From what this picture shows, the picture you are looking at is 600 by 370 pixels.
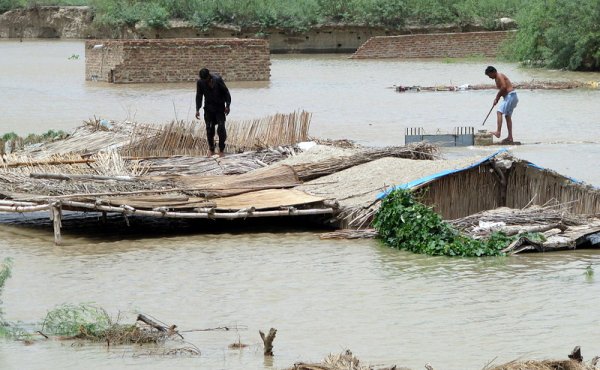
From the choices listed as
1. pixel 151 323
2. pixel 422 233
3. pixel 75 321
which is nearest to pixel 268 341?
pixel 151 323

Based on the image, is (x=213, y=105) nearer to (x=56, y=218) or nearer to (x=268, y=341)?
(x=56, y=218)

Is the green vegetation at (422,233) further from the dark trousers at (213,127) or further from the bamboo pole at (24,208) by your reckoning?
the dark trousers at (213,127)

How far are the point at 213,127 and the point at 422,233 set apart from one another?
4.47 meters

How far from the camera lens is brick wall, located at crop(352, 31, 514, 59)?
44.2m

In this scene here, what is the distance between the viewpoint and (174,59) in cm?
3234

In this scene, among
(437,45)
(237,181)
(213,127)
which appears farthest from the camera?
(437,45)

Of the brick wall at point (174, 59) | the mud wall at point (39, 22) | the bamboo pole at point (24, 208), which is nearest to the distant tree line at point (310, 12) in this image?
the mud wall at point (39, 22)

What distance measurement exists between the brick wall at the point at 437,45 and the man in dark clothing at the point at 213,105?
29.4m

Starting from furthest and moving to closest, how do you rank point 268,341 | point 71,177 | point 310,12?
point 310,12 < point 71,177 < point 268,341

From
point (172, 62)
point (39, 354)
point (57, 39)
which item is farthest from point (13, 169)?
point (57, 39)

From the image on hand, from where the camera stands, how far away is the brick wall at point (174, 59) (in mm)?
32031

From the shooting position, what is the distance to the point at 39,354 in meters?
8.31

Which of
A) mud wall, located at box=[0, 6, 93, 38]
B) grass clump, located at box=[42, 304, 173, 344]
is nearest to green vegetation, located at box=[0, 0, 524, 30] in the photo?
mud wall, located at box=[0, 6, 93, 38]

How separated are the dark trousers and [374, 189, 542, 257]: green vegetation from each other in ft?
12.1
